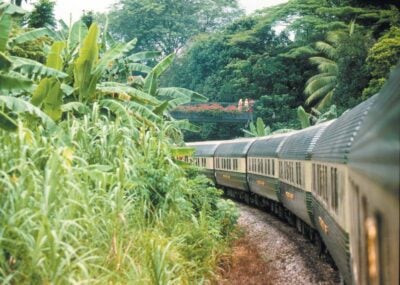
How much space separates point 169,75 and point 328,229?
153ft

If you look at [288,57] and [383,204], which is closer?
[383,204]

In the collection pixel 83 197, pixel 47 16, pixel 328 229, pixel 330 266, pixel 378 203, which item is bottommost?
pixel 330 266

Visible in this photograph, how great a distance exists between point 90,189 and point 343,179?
116 inches

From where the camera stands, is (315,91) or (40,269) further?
(315,91)

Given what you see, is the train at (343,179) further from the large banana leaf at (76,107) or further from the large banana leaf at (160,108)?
the large banana leaf at (76,107)

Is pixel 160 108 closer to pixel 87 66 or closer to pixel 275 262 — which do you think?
pixel 87 66

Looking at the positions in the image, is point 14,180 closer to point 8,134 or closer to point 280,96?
point 8,134

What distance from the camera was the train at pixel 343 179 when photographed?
2.91 meters

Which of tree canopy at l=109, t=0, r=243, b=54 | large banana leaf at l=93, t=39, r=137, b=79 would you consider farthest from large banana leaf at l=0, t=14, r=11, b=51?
tree canopy at l=109, t=0, r=243, b=54

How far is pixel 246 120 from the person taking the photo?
4225cm

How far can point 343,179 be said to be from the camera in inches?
281

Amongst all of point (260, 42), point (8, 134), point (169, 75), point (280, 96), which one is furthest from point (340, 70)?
point (169, 75)

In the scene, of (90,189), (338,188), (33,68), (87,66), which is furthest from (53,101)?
(338,188)

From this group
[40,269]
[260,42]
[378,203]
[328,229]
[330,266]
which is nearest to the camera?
[378,203]
